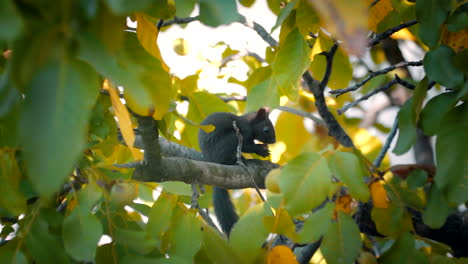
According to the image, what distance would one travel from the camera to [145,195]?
2195 millimetres

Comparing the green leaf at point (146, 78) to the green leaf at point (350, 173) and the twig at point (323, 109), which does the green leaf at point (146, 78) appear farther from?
the twig at point (323, 109)

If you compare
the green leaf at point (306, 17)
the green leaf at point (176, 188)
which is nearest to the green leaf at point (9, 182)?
the green leaf at point (306, 17)

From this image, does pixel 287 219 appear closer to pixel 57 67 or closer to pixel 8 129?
pixel 8 129

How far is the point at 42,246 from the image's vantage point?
0.97m

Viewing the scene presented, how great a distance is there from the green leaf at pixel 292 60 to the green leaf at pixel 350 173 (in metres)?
0.32

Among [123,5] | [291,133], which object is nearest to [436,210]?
[123,5]

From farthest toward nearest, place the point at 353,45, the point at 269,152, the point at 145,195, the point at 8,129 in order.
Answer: the point at 269,152
the point at 145,195
the point at 8,129
the point at 353,45

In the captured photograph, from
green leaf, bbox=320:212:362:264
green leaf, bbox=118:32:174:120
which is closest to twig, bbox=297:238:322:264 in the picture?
green leaf, bbox=320:212:362:264

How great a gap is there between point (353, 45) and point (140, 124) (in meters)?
0.83

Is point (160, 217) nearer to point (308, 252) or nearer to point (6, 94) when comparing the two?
point (6, 94)

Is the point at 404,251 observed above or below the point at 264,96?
below

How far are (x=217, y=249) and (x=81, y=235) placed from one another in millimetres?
327

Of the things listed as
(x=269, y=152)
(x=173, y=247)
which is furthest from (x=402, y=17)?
(x=269, y=152)

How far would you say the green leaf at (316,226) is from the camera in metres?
1.05
